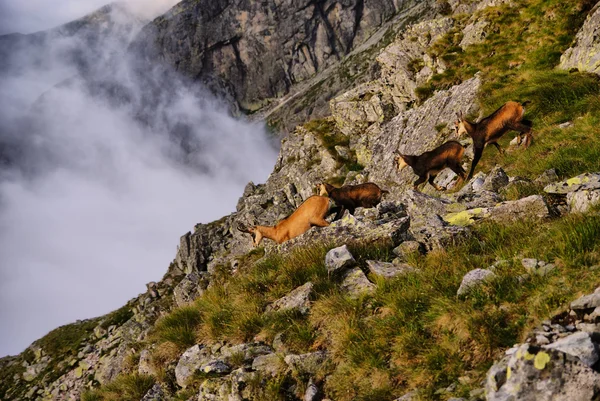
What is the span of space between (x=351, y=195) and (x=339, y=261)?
328 inches

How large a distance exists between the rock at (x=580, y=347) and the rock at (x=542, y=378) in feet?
0.35

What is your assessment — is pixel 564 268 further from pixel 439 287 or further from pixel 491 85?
pixel 491 85

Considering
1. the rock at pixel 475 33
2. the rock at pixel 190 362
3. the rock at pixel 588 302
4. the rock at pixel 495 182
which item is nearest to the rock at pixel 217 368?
the rock at pixel 190 362

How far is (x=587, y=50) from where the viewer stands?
22.4m

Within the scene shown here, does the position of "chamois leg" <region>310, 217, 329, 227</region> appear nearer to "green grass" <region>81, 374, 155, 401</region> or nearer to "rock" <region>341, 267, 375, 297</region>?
"rock" <region>341, 267, 375, 297</region>

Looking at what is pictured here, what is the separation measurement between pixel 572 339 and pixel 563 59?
89.2 ft

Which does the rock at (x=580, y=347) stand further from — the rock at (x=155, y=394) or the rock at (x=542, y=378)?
the rock at (x=155, y=394)

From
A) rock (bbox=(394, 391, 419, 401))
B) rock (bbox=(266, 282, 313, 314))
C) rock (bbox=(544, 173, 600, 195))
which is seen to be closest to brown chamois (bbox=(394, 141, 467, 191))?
rock (bbox=(544, 173, 600, 195))

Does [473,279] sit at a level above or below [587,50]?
below

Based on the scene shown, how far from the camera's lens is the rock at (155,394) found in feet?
23.9

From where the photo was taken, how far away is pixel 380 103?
46.1 meters

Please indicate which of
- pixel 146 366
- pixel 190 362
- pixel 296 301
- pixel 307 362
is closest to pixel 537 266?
pixel 307 362

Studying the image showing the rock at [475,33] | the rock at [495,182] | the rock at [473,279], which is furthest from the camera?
the rock at [475,33]

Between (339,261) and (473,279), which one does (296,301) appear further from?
(473,279)
